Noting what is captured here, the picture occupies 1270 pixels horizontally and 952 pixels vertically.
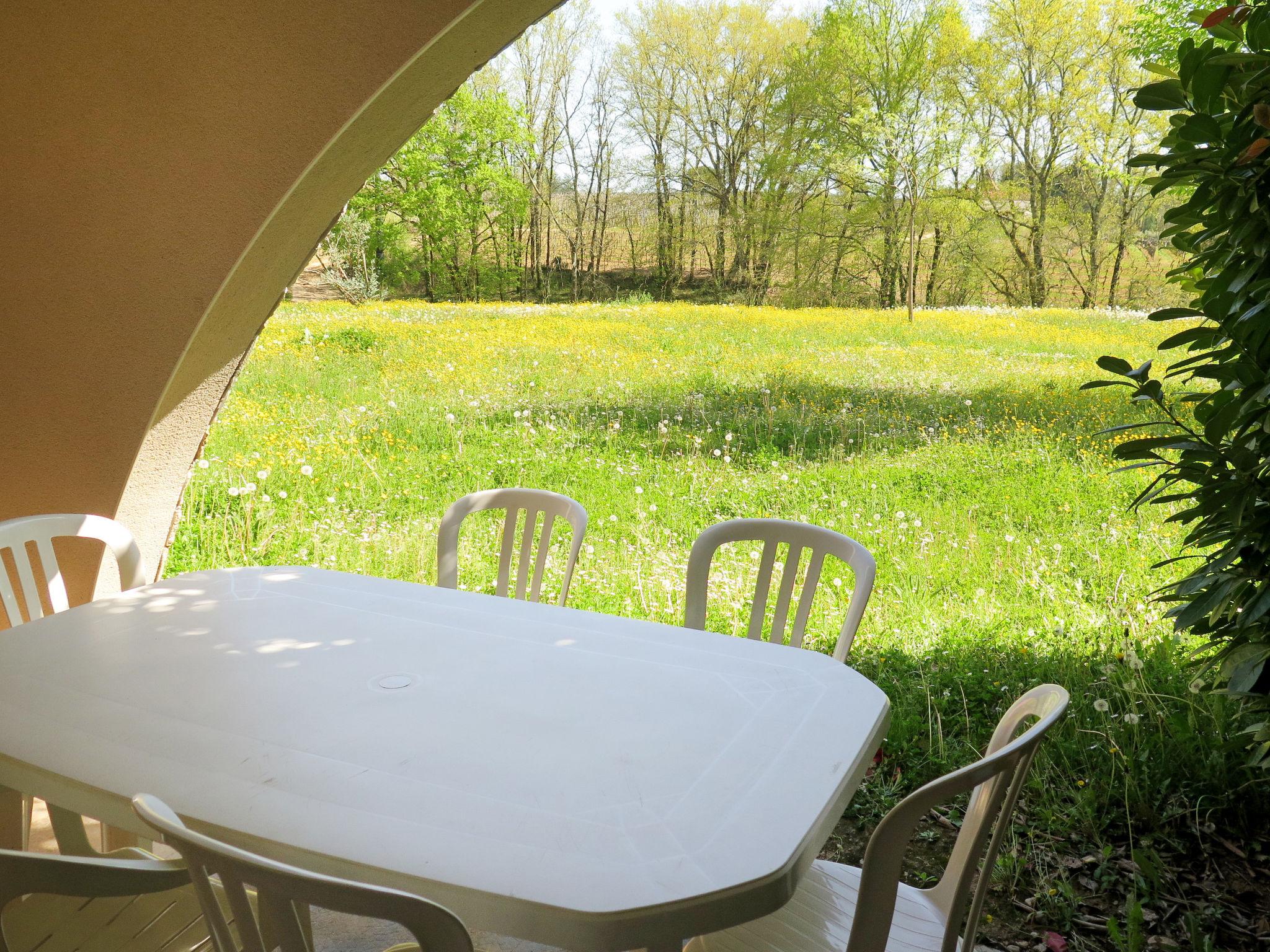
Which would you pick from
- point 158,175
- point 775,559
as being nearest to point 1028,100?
point 775,559

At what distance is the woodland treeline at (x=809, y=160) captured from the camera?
192 inches

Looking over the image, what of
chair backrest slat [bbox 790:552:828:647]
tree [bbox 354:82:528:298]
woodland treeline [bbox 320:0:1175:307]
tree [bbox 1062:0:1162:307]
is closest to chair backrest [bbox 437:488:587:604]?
chair backrest slat [bbox 790:552:828:647]

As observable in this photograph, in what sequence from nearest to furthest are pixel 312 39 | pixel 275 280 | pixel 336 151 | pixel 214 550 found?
1. pixel 312 39
2. pixel 336 151
3. pixel 275 280
4. pixel 214 550

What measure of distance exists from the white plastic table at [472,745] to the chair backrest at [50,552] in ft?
0.85

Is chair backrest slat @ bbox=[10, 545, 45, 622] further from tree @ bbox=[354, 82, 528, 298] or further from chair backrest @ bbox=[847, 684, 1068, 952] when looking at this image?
tree @ bbox=[354, 82, 528, 298]

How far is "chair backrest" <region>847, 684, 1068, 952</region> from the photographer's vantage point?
108 centimetres

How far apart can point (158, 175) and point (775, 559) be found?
71.5 inches

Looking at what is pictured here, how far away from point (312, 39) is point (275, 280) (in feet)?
2.43

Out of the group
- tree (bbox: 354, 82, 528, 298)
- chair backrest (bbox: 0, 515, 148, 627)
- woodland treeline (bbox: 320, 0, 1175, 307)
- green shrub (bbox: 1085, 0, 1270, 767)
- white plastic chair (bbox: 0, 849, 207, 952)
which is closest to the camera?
white plastic chair (bbox: 0, 849, 207, 952)

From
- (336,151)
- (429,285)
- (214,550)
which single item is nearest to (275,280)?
(336,151)

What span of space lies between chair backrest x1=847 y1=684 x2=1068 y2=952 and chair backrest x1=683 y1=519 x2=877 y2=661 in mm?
684

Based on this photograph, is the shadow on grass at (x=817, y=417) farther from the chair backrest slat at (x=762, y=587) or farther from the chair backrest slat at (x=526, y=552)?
the chair backrest slat at (x=762, y=587)

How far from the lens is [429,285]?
6773mm

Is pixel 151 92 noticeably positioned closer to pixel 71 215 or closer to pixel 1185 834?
pixel 71 215
